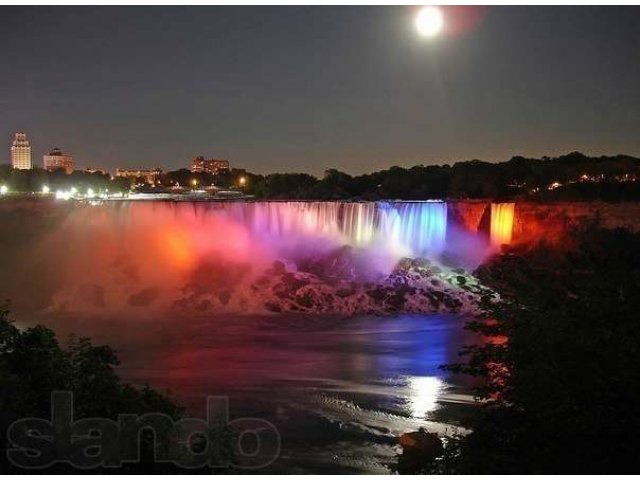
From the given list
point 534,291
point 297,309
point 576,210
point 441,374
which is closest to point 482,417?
point 534,291

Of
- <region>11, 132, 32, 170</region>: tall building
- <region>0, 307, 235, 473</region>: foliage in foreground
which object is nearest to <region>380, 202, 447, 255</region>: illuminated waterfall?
<region>0, 307, 235, 473</region>: foliage in foreground

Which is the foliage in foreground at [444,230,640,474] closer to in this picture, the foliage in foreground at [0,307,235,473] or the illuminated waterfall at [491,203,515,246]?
the foliage in foreground at [0,307,235,473]

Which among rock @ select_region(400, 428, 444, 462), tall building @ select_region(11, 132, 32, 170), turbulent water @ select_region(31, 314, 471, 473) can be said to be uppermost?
tall building @ select_region(11, 132, 32, 170)

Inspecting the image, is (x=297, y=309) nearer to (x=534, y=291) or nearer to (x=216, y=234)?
(x=216, y=234)

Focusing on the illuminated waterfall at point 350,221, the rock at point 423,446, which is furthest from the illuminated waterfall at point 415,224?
the rock at point 423,446

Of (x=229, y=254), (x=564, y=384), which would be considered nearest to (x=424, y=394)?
(x=564, y=384)

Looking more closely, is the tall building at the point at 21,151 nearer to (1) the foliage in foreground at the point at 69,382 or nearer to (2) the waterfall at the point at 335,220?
Result: (2) the waterfall at the point at 335,220
